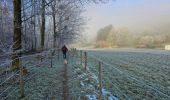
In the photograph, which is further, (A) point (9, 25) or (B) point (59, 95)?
(A) point (9, 25)

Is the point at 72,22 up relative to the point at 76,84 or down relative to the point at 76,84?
up

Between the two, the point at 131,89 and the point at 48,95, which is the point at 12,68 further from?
the point at 131,89

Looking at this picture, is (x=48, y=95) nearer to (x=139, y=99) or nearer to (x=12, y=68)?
(x=139, y=99)

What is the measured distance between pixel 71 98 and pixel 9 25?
3627 centimetres

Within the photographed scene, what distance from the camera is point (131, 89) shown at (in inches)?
445

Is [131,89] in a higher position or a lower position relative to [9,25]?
lower

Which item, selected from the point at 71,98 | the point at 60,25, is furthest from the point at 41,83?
the point at 60,25

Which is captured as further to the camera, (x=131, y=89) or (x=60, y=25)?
(x=60, y=25)

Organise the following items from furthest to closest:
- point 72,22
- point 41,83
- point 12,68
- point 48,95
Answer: point 72,22, point 12,68, point 41,83, point 48,95

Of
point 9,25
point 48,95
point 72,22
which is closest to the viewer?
point 48,95

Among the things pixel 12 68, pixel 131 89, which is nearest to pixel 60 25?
pixel 12 68

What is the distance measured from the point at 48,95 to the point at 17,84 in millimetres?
2671

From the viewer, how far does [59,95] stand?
9.36m

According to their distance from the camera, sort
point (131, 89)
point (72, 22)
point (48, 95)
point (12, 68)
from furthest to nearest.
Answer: point (72, 22) → point (12, 68) → point (131, 89) → point (48, 95)
